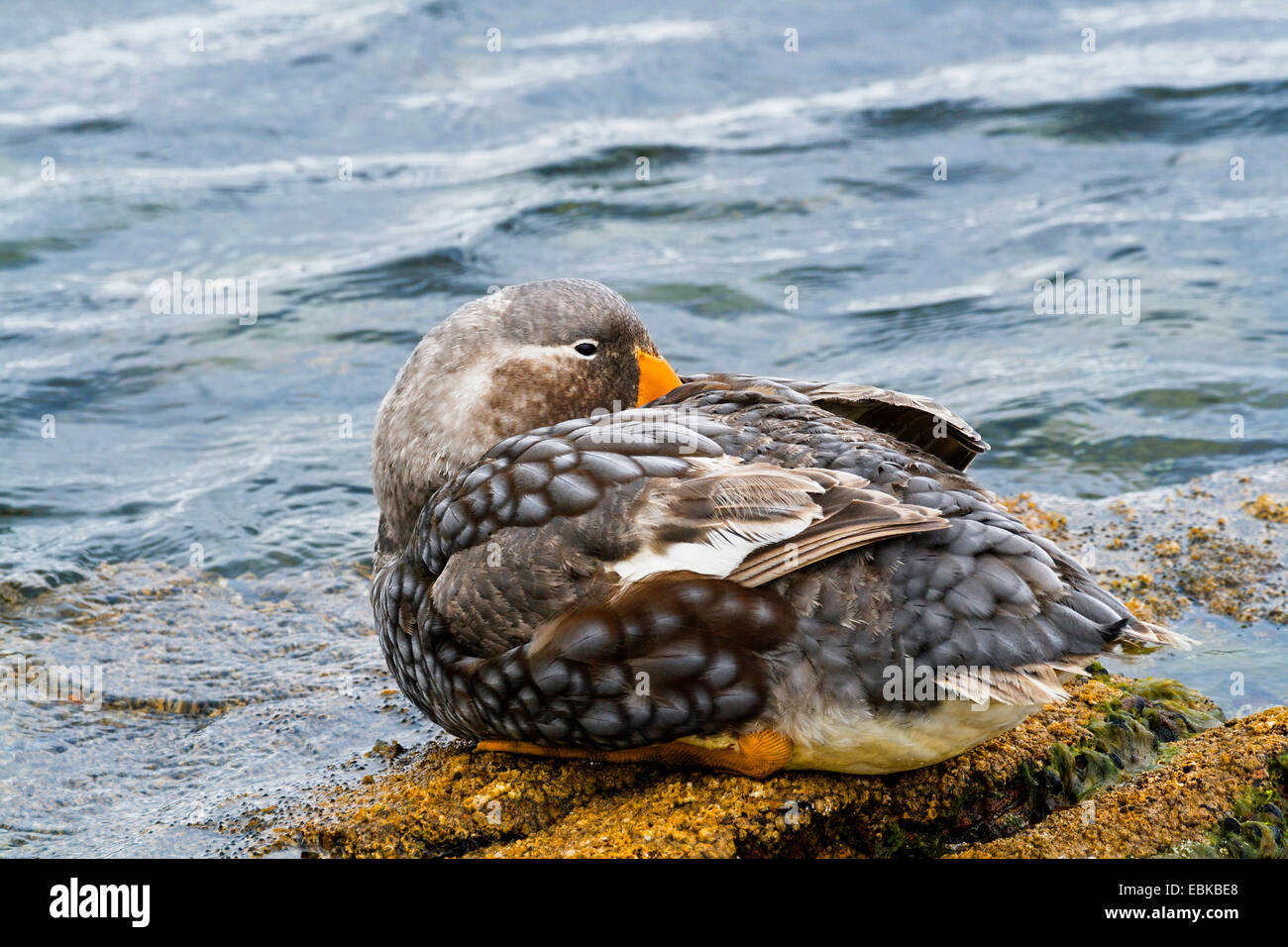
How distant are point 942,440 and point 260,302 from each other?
584cm

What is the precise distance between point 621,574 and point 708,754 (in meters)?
0.49

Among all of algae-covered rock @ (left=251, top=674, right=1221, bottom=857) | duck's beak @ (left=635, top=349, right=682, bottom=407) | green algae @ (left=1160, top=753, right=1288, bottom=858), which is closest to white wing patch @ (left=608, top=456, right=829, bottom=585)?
algae-covered rock @ (left=251, top=674, right=1221, bottom=857)

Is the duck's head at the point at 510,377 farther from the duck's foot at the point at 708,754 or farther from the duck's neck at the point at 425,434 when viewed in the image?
the duck's foot at the point at 708,754

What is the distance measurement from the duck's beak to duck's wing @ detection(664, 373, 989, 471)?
0.15 m

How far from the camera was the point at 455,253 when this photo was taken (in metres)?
9.05

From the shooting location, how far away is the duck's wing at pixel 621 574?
311cm

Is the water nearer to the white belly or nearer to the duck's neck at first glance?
the duck's neck

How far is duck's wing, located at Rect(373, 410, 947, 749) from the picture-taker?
311cm

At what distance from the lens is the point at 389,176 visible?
33.6 ft

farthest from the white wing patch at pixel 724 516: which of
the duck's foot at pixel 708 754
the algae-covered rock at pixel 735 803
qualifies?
the algae-covered rock at pixel 735 803

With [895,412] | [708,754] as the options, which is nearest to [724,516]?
[708,754]

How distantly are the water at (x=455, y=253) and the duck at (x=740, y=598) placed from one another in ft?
2.69

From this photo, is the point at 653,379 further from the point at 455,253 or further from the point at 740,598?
the point at 455,253
